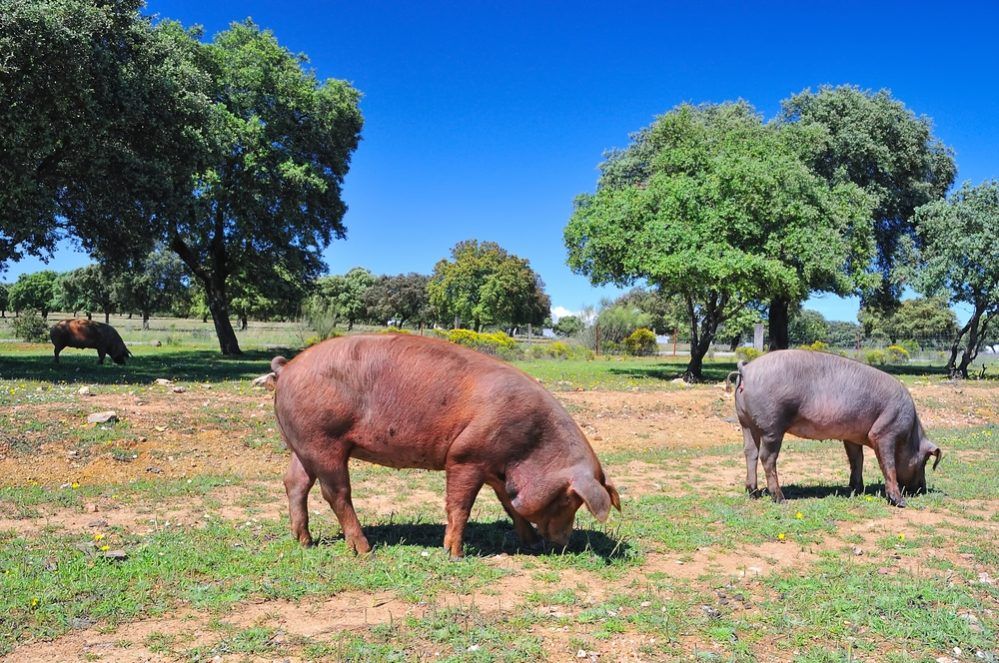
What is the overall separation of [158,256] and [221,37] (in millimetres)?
39069

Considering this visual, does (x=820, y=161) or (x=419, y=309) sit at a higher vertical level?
(x=820, y=161)

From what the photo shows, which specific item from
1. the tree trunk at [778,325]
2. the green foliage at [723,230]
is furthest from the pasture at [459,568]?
the tree trunk at [778,325]

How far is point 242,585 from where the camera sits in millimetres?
5594

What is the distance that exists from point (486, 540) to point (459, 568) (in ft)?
3.51

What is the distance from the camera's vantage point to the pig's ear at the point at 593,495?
19.4 ft

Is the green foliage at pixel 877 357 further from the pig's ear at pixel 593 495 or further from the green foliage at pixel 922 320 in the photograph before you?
the pig's ear at pixel 593 495

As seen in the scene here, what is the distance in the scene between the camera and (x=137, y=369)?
2358 cm

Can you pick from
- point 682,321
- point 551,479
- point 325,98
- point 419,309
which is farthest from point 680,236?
point 419,309

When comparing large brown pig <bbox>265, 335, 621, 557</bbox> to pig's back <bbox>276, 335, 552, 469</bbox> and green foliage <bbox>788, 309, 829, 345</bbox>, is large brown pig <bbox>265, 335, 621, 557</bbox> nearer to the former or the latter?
pig's back <bbox>276, 335, 552, 469</bbox>

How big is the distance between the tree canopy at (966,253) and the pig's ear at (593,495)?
30.2 metres

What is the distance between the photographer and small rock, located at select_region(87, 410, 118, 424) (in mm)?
12656

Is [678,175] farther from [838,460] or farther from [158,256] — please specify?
[158,256]

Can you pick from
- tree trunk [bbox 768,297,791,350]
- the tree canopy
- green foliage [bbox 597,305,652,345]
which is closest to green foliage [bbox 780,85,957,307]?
the tree canopy

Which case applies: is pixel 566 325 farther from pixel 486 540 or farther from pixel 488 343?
pixel 486 540
